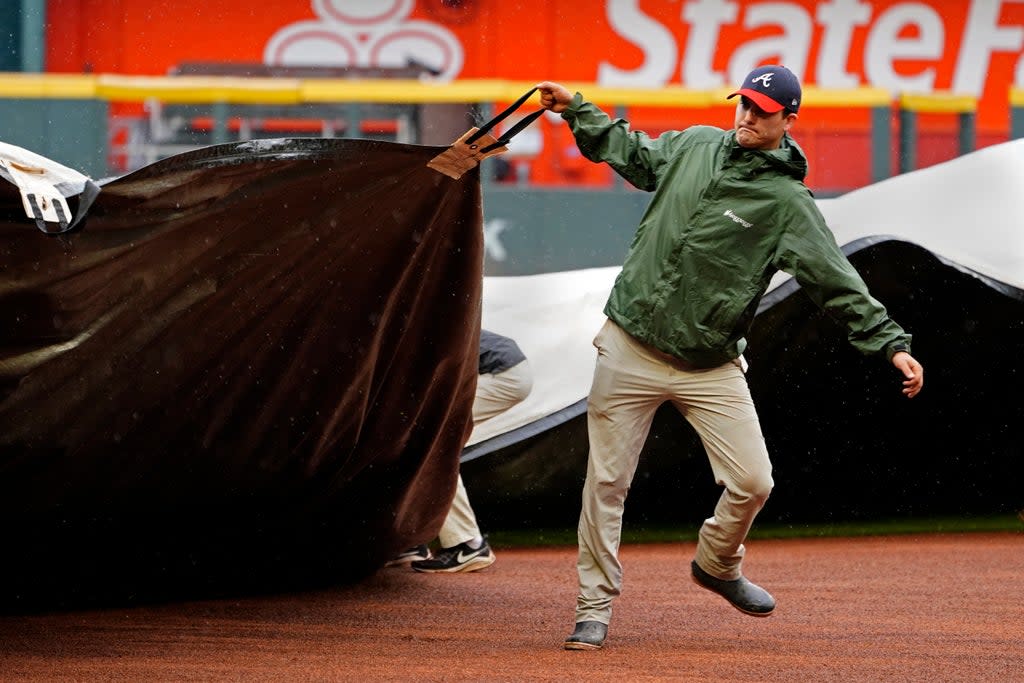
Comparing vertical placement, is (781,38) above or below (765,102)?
below

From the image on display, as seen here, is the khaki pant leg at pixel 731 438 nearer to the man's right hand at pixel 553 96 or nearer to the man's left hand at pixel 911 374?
the man's left hand at pixel 911 374

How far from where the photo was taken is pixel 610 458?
4.66 m

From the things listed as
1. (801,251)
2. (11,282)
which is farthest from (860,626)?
(11,282)

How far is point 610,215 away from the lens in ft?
45.9

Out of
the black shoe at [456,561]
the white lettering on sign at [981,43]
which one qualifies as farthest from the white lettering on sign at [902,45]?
the black shoe at [456,561]

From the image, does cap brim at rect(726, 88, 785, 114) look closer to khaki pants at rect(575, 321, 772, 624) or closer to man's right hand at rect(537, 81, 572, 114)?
man's right hand at rect(537, 81, 572, 114)

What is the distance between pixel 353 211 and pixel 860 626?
7.72ft

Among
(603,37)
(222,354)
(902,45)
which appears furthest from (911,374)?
(902,45)

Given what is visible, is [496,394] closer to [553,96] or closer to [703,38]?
[553,96]

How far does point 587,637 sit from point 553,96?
1.74 metres

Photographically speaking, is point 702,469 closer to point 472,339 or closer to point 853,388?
point 853,388

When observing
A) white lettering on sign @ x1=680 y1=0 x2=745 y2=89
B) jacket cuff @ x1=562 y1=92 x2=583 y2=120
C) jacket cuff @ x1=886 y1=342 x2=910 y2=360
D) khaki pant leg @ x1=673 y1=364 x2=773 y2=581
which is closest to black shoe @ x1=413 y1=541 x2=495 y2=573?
khaki pant leg @ x1=673 y1=364 x2=773 y2=581

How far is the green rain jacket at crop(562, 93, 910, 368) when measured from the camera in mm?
4520

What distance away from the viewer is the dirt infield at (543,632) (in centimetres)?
432
